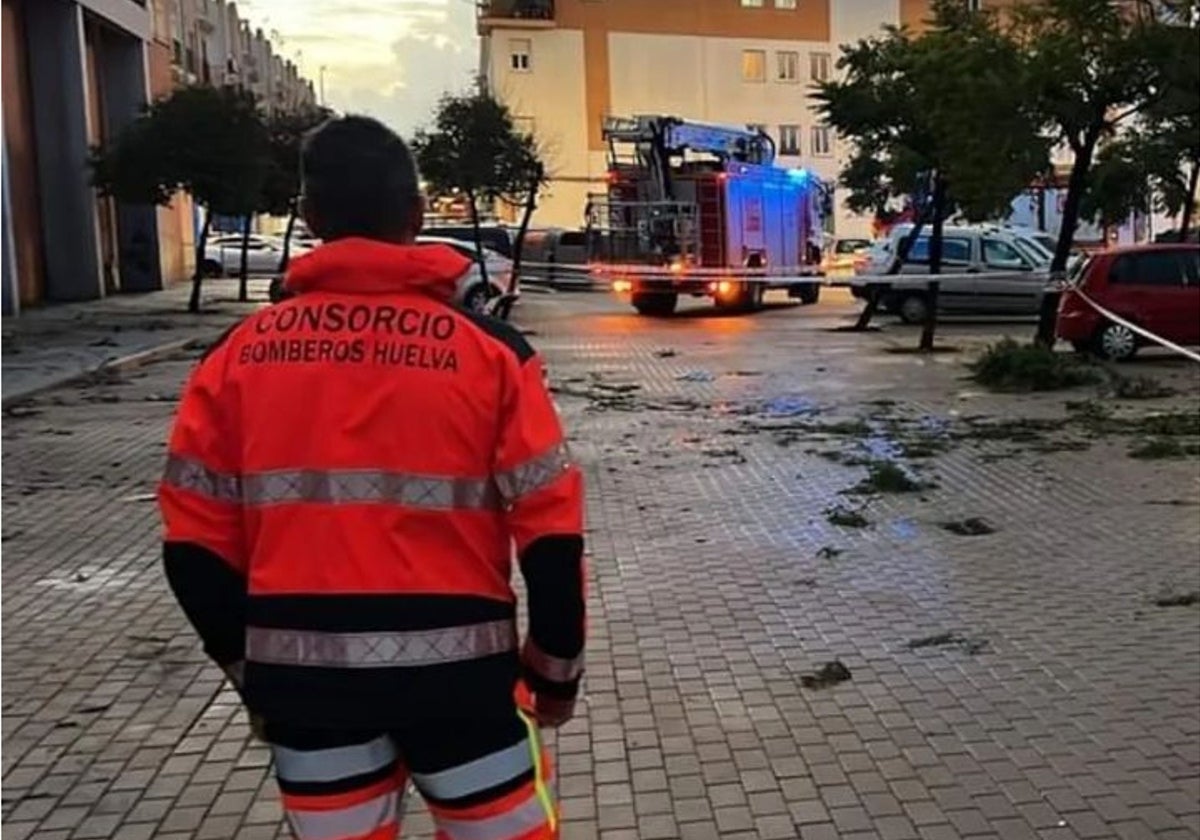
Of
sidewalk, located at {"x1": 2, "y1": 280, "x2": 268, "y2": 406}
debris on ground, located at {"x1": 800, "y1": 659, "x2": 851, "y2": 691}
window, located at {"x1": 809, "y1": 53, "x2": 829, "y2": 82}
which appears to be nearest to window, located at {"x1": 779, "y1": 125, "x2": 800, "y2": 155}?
window, located at {"x1": 809, "y1": 53, "x2": 829, "y2": 82}

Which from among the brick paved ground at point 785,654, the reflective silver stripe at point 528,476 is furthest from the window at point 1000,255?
the reflective silver stripe at point 528,476

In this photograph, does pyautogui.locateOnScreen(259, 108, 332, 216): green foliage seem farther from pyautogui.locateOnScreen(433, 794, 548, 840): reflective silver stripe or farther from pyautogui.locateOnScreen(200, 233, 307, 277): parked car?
pyautogui.locateOnScreen(433, 794, 548, 840): reflective silver stripe

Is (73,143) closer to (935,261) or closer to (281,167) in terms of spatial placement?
(281,167)

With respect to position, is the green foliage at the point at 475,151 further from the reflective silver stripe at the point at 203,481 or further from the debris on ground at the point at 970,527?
the reflective silver stripe at the point at 203,481

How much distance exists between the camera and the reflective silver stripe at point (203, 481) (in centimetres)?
227

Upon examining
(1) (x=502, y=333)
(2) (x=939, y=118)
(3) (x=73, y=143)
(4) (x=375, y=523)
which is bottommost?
(4) (x=375, y=523)

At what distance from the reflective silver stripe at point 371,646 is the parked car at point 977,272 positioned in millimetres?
23087

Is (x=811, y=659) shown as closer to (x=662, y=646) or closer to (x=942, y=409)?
(x=662, y=646)

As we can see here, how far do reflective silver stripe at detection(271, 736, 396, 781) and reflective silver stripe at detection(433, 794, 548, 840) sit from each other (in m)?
0.17

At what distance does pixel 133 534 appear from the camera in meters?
8.29

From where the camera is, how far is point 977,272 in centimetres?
2528

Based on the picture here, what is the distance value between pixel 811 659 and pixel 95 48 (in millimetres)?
37892

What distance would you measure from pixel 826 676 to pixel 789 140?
61394mm

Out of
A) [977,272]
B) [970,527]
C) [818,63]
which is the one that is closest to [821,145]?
[818,63]
